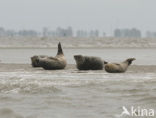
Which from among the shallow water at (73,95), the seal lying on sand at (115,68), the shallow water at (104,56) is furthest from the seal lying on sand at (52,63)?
the shallow water at (104,56)

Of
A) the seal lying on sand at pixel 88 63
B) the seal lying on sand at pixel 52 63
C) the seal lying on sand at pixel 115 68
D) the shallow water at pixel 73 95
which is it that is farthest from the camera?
the seal lying on sand at pixel 52 63

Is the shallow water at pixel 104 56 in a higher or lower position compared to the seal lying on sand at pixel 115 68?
lower

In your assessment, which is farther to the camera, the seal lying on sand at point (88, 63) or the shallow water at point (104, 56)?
the shallow water at point (104, 56)

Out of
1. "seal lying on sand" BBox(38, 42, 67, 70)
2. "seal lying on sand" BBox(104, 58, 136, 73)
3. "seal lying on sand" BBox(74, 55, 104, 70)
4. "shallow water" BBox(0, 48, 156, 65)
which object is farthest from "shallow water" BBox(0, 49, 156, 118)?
"shallow water" BBox(0, 48, 156, 65)

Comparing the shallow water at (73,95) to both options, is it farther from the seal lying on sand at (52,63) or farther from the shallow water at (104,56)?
the shallow water at (104,56)

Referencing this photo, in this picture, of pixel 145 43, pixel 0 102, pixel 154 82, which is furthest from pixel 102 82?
pixel 145 43

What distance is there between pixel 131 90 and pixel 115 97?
47.0 inches

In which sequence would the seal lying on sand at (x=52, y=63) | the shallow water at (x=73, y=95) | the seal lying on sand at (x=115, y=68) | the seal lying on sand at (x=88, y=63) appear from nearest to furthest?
the shallow water at (x=73, y=95) → the seal lying on sand at (x=115, y=68) → the seal lying on sand at (x=88, y=63) → the seal lying on sand at (x=52, y=63)

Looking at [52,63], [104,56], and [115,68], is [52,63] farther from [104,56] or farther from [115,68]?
[104,56]

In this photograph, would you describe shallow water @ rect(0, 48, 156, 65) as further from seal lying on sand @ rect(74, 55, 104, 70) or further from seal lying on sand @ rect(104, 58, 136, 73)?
seal lying on sand @ rect(104, 58, 136, 73)

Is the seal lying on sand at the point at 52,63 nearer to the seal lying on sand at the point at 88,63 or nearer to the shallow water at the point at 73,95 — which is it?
the seal lying on sand at the point at 88,63

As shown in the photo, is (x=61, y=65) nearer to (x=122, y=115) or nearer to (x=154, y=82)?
(x=154, y=82)

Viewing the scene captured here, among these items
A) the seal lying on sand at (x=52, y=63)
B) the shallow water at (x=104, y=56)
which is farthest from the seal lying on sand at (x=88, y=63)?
the shallow water at (x=104, y=56)

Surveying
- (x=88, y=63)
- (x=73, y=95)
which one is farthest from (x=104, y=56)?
(x=73, y=95)
